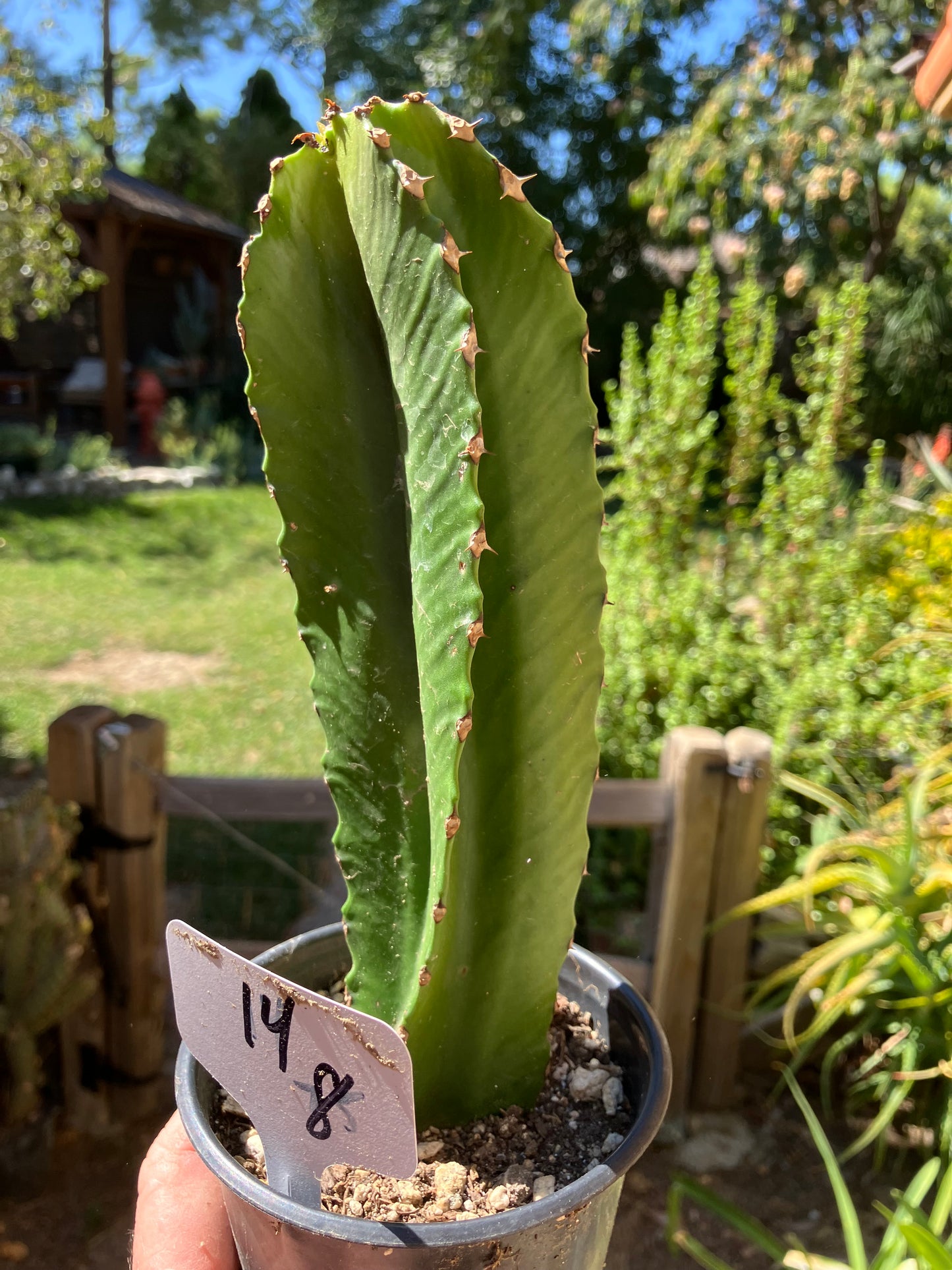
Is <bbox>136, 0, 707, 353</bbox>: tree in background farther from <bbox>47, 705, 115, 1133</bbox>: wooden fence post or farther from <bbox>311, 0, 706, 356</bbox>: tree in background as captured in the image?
<bbox>47, 705, 115, 1133</bbox>: wooden fence post

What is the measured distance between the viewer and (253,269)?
61cm

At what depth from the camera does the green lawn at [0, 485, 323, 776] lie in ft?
12.7

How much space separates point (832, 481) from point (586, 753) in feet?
7.68

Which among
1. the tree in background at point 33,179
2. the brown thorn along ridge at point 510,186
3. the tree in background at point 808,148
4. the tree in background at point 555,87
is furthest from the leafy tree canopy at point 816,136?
the brown thorn along ridge at point 510,186

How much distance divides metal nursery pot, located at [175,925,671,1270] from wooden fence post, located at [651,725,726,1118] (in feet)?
3.64

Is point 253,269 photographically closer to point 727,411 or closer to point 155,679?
point 727,411

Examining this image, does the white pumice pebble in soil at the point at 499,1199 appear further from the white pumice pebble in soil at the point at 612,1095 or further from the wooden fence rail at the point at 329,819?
the wooden fence rail at the point at 329,819

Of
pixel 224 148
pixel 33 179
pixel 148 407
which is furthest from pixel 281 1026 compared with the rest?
pixel 224 148

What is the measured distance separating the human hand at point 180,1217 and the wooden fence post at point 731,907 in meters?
1.30

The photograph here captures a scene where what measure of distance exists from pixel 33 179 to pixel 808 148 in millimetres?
4519

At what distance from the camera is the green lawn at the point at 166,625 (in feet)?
12.7

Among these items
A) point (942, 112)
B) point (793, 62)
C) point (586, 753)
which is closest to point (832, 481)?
point (942, 112)

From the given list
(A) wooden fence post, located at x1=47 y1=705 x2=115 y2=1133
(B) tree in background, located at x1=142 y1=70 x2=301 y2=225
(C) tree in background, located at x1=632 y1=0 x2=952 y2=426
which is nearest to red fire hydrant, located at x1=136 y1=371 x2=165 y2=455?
(B) tree in background, located at x1=142 y1=70 x2=301 y2=225

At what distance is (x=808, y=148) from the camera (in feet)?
19.5
